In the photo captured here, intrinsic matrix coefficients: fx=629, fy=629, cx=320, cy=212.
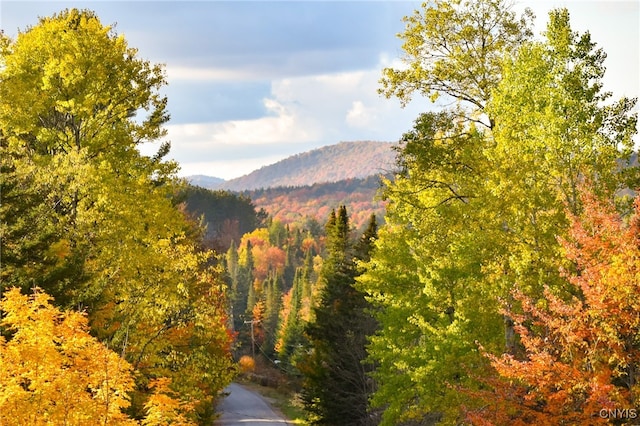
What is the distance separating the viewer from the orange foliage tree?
13461 millimetres

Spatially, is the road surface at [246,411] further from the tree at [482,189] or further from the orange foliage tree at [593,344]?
the orange foliage tree at [593,344]

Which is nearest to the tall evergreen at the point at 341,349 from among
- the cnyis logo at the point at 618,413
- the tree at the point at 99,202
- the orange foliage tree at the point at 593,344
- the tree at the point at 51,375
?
the tree at the point at 99,202

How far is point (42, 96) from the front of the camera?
76.5 feet

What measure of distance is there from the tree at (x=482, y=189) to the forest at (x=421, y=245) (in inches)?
2.6

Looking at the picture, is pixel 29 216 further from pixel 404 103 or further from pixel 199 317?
pixel 404 103

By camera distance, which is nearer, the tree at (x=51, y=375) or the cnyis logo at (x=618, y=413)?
the tree at (x=51, y=375)

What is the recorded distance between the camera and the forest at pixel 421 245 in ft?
46.2

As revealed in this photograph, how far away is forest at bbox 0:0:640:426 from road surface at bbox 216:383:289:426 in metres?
28.4

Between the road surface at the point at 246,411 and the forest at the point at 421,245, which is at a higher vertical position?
the forest at the point at 421,245

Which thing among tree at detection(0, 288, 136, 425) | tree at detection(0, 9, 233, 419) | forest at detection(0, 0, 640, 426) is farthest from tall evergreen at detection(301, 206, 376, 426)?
tree at detection(0, 288, 136, 425)

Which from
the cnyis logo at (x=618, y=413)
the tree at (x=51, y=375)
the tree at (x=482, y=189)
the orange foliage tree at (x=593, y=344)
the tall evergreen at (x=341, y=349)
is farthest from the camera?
the tall evergreen at (x=341, y=349)

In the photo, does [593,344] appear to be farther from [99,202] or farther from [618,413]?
[99,202]

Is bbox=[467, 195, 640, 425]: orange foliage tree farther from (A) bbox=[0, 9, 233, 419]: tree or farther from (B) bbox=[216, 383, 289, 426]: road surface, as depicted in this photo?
(B) bbox=[216, 383, 289, 426]: road surface

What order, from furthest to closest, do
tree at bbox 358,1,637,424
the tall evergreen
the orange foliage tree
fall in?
the tall evergreen
tree at bbox 358,1,637,424
the orange foliage tree
